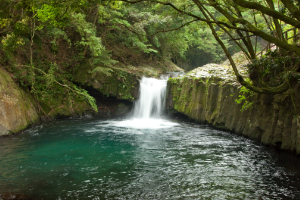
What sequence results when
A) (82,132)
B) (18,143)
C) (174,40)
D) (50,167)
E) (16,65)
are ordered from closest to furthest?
(50,167) → (18,143) → (82,132) → (16,65) → (174,40)

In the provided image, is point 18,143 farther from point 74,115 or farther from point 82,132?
point 74,115

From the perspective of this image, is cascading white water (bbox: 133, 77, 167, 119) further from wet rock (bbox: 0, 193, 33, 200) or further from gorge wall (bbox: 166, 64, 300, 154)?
wet rock (bbox: 0, 193, 33, 200)

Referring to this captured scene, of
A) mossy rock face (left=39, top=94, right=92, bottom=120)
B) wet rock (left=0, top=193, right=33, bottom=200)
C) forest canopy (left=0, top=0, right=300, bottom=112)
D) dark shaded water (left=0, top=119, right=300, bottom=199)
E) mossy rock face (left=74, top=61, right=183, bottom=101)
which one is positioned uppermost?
forest canopy (left=0, top=0, right=300, bottom=112)

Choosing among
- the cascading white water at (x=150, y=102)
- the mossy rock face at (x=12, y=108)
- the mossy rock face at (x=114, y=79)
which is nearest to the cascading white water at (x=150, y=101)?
the cascading white water at (x=150, y=102)

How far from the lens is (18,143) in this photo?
758 cm

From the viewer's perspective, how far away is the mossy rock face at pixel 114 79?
13.8 m

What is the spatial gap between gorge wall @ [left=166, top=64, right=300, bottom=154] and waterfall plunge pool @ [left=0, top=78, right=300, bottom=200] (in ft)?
1.73

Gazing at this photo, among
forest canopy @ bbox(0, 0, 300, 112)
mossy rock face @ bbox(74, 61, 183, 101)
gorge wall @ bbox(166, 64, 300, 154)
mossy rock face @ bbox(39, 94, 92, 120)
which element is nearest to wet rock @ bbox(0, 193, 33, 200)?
forest canopy @ bbox(0, 0, 300, 112)

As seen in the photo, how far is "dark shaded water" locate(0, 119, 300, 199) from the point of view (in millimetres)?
4395

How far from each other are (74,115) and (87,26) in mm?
5400

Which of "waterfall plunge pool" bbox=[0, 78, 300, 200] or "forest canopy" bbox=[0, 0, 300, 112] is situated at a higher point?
"forest canopy" bbox=[0, 0, 300, 112]

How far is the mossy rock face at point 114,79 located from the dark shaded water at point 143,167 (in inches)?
208

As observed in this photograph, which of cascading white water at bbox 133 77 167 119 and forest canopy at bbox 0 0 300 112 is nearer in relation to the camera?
forest canopy at bbox 0 0 300 112

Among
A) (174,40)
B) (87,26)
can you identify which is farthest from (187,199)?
(174,40)
